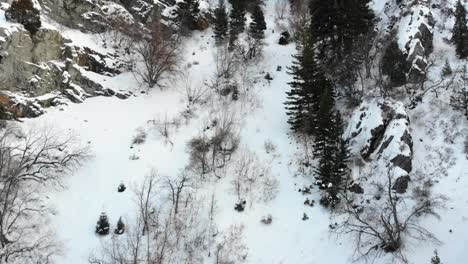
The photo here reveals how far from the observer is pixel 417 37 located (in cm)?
3850

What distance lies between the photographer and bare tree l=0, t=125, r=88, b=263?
2792 centimetres

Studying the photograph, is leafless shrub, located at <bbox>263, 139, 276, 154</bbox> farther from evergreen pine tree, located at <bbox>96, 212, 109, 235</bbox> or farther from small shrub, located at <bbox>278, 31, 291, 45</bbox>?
small shrub, located at <bbox>278, 31, 291, 45</bbox>

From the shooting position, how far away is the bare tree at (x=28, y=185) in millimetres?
27922

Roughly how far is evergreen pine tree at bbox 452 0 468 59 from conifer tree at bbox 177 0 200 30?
1033 inches

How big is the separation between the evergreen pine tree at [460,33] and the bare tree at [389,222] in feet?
47.0

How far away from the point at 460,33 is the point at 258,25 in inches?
810

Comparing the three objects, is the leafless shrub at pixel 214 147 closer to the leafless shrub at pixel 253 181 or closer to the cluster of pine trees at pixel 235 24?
the leafless shrub at pixel 253 181

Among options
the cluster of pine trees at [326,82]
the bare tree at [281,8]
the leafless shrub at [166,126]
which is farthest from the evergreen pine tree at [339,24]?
the leafless shrub at [166,126]

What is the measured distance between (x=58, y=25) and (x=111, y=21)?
18.2 ft

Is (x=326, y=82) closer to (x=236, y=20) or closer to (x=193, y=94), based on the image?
(x=193, y=94)

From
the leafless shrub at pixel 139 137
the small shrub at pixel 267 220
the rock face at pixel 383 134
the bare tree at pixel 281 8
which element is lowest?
the small shrub at pixel 267 220

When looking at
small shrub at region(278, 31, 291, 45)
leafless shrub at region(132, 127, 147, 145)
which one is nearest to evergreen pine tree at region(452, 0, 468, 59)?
small shrub at region(278, 31, 291, 45)

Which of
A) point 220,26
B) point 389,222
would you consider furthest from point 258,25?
point 389,222

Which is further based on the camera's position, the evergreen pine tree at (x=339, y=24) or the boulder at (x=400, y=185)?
Answer: the evergreen pine tree at (x=339, y=24)
